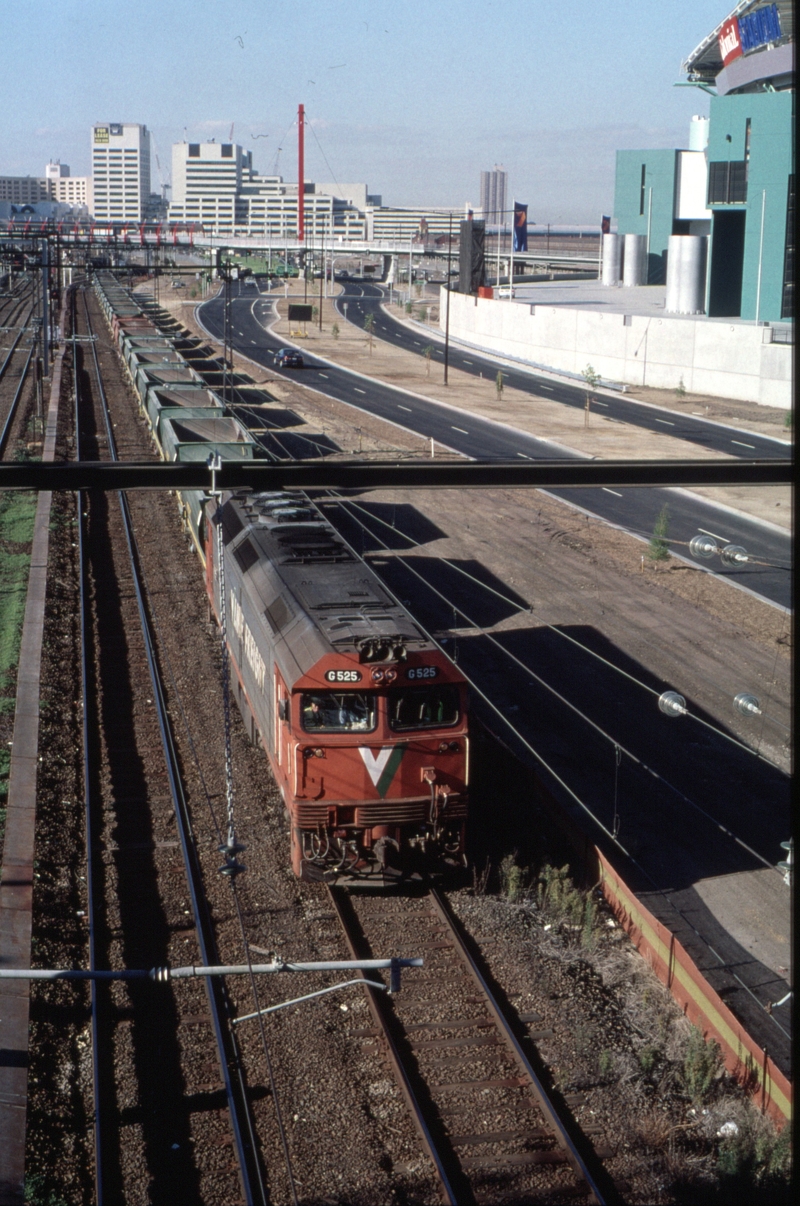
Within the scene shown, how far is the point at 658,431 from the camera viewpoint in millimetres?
41156

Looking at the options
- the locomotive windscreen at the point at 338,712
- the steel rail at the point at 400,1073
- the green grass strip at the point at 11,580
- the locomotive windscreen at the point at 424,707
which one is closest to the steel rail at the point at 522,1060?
the steel rail at the point at 400,1073

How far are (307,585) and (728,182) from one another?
4719cm

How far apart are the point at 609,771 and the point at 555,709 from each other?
7.73ft

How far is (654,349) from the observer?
53844 millimetres

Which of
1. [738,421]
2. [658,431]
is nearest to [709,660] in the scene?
[658,431]

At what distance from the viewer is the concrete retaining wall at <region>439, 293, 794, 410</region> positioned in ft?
157

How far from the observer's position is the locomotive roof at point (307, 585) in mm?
11789

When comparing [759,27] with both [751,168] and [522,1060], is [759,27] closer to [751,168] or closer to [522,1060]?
[751,168]

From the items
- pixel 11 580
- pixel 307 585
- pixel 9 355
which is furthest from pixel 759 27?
pixel 307 585

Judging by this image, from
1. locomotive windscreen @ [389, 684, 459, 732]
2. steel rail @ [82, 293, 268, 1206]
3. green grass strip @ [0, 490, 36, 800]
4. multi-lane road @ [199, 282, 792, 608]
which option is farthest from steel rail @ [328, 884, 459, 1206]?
multi-lane road @ [199, 282, 792, 608]

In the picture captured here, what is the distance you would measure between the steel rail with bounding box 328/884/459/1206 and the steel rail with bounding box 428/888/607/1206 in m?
0.88

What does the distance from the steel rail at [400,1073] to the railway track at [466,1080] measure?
0.01m

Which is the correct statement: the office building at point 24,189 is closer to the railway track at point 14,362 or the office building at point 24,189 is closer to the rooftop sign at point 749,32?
the railway track at point 14,362

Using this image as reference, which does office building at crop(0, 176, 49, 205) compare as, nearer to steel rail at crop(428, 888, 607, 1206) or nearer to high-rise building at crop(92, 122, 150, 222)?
high-rise building at crop(92, 122, 150, 222)
